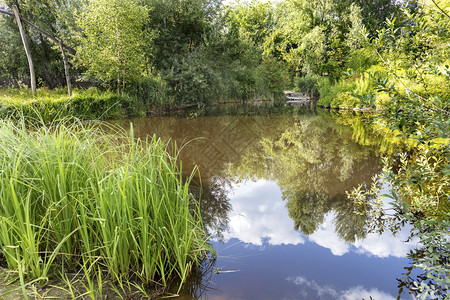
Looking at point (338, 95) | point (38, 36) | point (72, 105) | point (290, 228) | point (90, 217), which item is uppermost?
point (38, 36)

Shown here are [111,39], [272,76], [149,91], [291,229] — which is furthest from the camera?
[272,76]

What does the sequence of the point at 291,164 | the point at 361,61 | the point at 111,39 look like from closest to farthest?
the point at 291,164, the point at 111,39, the point at 361,61

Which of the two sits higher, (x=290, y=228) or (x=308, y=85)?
(x=308, y=85)

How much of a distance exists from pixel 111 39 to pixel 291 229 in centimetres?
1064

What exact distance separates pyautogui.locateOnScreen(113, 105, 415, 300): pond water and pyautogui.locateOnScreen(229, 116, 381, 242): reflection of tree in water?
0.05 ft

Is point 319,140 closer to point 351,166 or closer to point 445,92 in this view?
point 351,166

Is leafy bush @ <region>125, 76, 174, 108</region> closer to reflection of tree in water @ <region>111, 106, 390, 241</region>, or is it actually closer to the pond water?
reflection of tree in water @ <region>111, 106, 390, 241</region>

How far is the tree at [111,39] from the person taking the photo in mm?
10297

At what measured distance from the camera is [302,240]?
2.59m

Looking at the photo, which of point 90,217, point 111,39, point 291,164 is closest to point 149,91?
point 111,39

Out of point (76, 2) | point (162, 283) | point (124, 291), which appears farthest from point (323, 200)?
point (76, 2)

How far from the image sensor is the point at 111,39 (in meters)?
10.4

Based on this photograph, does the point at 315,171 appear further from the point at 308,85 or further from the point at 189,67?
the point at 308,85

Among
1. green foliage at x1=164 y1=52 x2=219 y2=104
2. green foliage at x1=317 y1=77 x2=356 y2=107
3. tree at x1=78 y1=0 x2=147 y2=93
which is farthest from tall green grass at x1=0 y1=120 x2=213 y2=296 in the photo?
green foliage at x1=317 y1=77 x2=356 y2=107
